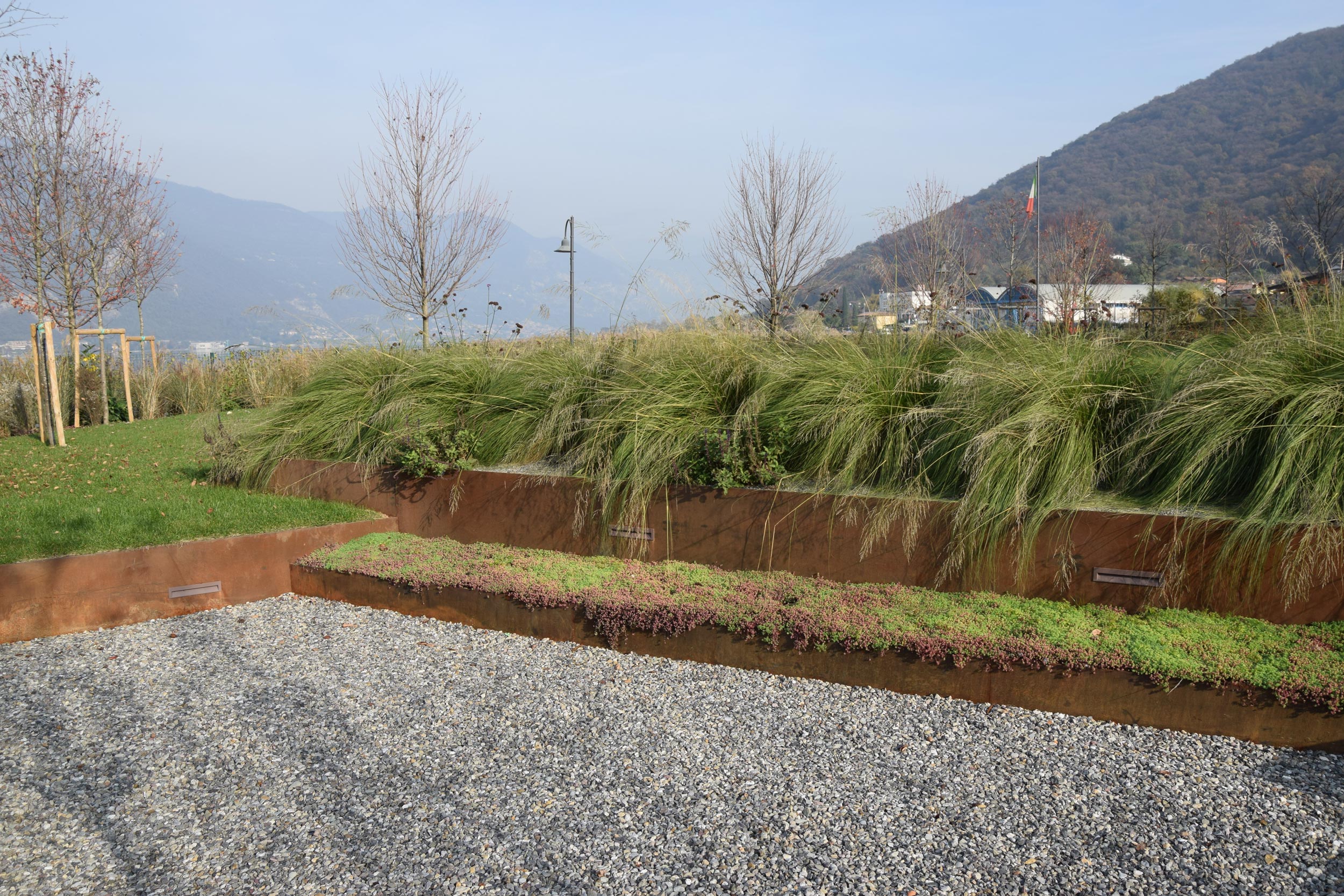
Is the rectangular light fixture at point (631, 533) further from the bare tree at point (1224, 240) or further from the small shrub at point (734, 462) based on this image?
the bare tree at point (1224, 240)

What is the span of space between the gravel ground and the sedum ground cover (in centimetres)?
20

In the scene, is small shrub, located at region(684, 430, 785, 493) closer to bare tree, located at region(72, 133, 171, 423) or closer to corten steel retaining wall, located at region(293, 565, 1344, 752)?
corten steel retaining wall, located at region(293, 565, 1344, 752)

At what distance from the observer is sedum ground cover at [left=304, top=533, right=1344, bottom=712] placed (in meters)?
2.75

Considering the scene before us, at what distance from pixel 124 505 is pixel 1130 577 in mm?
5517

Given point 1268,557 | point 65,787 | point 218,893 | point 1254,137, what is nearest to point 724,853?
point 218,893

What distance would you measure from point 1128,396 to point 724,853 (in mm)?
2880

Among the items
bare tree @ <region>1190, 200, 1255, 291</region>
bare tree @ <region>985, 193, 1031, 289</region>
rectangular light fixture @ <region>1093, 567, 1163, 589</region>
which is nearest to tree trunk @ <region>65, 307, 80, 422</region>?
rectangular light fixture @ <region>1093, 567, 1163, 589</region>

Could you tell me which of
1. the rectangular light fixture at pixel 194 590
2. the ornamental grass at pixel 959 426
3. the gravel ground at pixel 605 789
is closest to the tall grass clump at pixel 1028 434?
the ornamental grass at pixel 959 426

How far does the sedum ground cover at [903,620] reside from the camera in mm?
2748

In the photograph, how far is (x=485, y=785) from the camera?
2.48 m

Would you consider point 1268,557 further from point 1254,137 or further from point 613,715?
point 1254,137

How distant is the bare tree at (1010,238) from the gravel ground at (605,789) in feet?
57.0

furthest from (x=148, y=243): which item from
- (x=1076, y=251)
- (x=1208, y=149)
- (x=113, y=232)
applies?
(x=1208, y=149)

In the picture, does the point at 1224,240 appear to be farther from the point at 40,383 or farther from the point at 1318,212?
the point at 40,383
